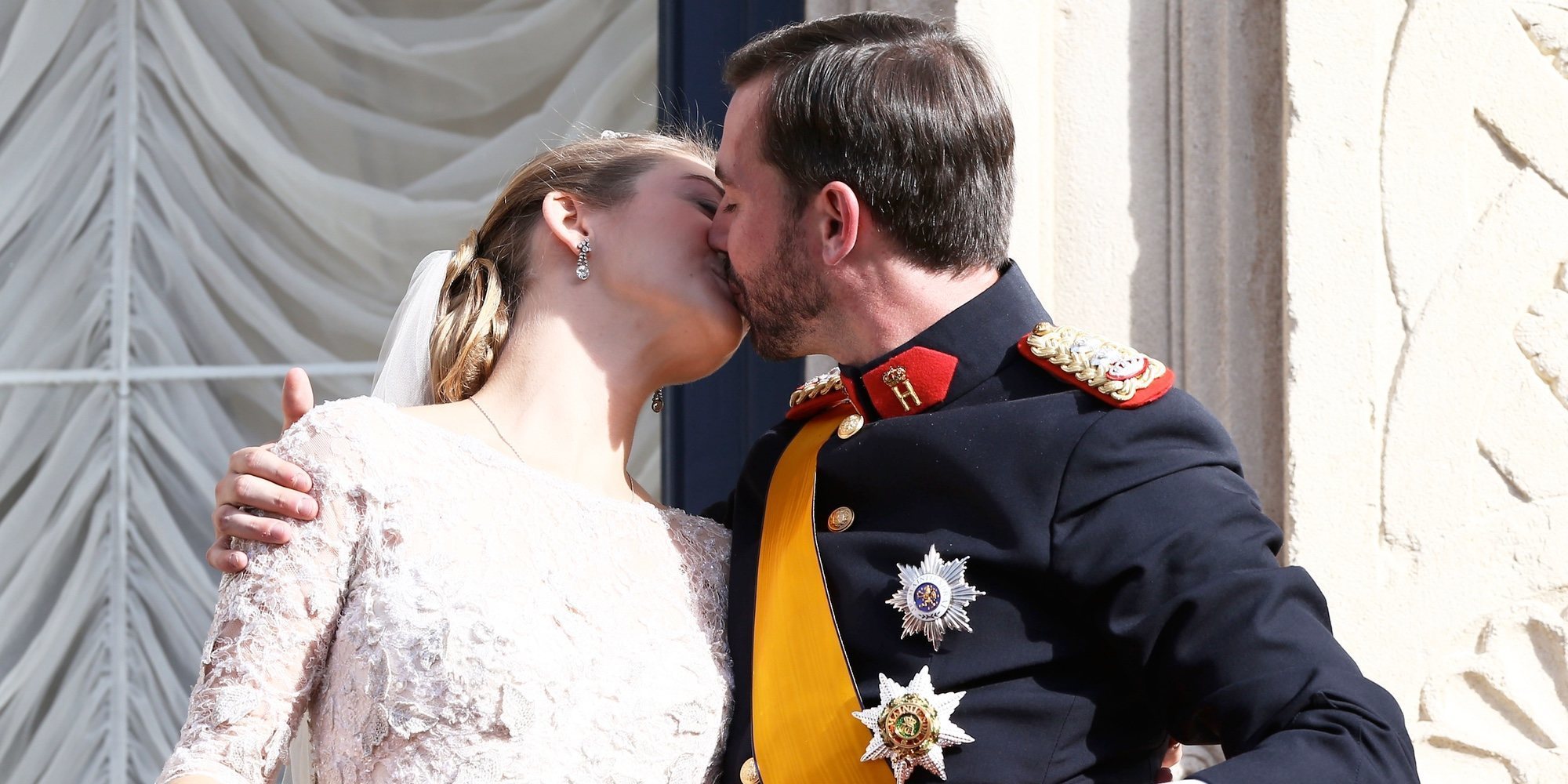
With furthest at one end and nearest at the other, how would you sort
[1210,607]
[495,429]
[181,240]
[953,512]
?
1. [181,240]
2. [495,429]
3. [953,512]
4. [1210,607]

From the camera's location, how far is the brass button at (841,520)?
1.61 m

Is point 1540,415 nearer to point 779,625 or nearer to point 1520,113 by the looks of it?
point 1520,113

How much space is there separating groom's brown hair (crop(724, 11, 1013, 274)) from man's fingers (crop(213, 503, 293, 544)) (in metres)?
0.72

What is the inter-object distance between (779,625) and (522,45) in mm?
1786

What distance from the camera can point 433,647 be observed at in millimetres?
1543

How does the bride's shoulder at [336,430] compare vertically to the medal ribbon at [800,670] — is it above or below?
above

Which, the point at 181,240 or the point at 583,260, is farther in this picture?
the point at 181,240

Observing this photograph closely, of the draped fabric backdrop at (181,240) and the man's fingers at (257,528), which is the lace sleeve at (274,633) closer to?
the man's fingers at (257,528)

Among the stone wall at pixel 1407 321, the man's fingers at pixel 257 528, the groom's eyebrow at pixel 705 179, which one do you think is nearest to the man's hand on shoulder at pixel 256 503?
the man's fingers at pixel 257 528

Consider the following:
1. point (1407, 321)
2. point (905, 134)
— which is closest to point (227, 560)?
point (905, 134)

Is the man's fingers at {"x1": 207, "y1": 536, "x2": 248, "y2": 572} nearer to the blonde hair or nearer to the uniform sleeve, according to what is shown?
the blonde hair

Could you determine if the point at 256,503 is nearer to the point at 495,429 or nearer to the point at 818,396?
the point at 495,429

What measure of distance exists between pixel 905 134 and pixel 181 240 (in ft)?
5.94

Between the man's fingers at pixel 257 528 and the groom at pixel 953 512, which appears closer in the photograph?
the groom at pixel 953 512
